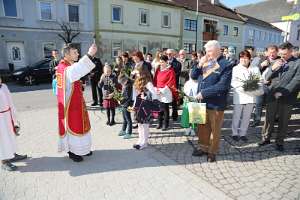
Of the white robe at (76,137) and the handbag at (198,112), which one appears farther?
the handbag at (198,112)

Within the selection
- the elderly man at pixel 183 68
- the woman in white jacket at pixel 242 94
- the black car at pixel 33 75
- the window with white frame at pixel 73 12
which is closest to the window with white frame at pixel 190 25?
the window with white frame at pixel 73 12

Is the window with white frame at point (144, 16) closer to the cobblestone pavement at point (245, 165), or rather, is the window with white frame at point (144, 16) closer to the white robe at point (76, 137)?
the cobblestone pavement at point (245, 165)

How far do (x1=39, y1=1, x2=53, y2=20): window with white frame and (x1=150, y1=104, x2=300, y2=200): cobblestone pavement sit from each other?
1749 centimetres

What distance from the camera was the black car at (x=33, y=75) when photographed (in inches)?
571

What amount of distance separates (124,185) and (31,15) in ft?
62.2

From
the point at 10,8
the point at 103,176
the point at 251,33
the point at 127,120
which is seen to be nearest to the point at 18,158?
the point at 103,176

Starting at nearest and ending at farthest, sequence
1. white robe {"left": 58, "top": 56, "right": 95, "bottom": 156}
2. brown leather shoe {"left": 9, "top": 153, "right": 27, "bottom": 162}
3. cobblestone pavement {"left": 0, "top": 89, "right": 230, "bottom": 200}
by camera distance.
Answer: cobblestone pavement {"left": 0, "top": 89, "right": 230, "bottom": 200} < white robe {"left": 58, "top": 56, "right": 95, "bottom": 156} < brown leather shoe {"left": 9, "top": 153, "right": 27, "bottom": 162}

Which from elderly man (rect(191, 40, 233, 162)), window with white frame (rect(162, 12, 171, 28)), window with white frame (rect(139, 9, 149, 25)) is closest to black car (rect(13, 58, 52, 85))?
elderly man (rect(191, 40, 233, 162))

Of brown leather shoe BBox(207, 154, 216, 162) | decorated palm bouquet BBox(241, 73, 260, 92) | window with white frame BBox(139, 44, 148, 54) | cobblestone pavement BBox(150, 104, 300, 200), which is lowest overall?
cobblestone pavement BBox(150, 104, 300, 200)

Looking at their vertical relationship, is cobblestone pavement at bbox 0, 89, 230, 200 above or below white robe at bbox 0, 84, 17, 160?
below

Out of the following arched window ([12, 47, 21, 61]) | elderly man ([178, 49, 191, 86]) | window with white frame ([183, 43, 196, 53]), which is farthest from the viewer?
window with white frame ([183, 43, 196, 53])

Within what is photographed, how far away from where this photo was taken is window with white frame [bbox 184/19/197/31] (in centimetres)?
3042

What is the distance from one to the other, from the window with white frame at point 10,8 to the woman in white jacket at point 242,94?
18169 mm

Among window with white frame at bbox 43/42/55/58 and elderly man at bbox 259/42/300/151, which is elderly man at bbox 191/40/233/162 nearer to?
elderly man at bbox 259/42/300/151
